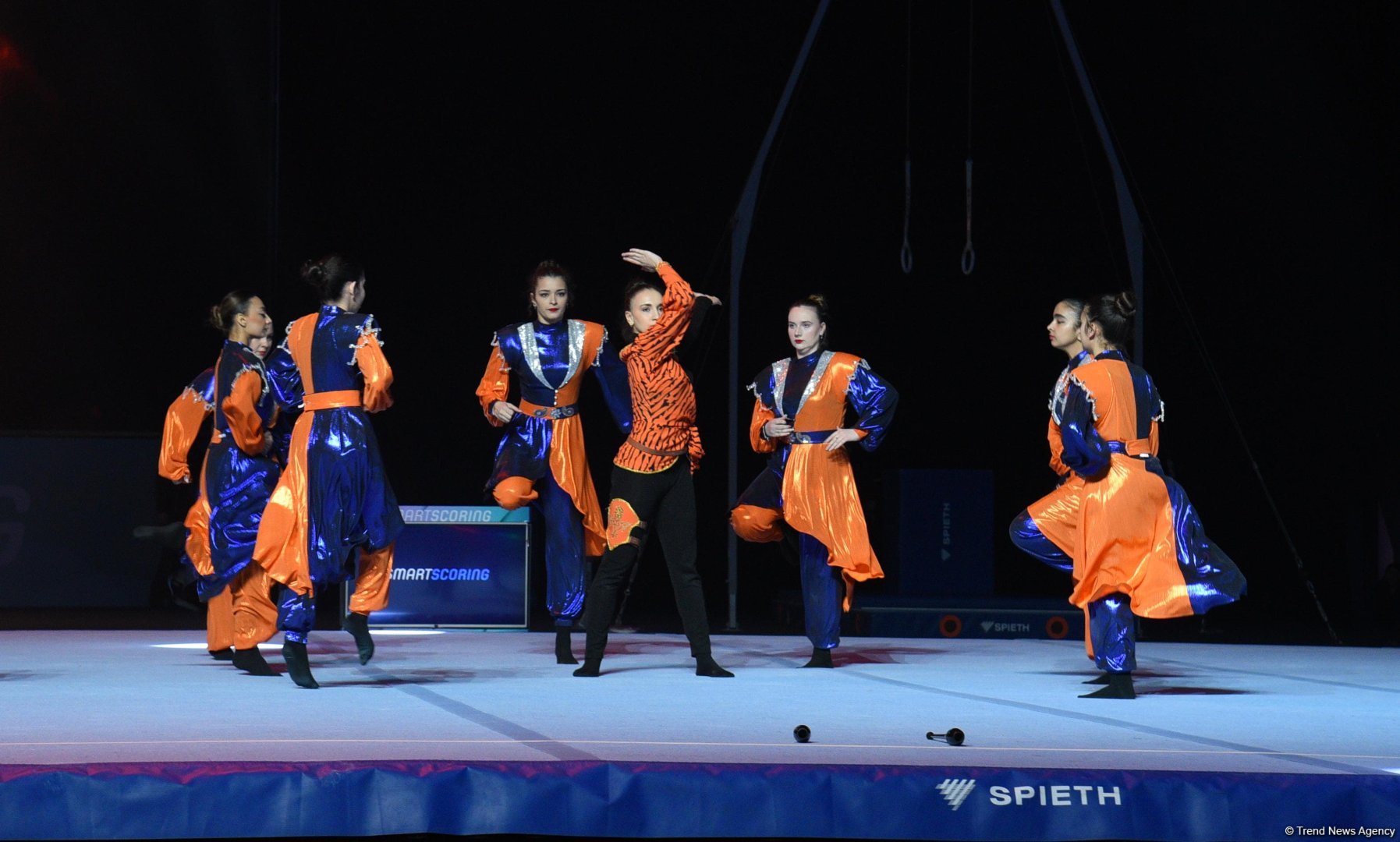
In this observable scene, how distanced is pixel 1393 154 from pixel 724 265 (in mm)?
3280

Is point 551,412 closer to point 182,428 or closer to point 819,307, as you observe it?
point 819,307

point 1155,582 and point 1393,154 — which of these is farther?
point 1393,154

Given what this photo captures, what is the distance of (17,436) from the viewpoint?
7570 millimetres

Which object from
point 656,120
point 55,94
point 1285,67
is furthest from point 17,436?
point 1285,67

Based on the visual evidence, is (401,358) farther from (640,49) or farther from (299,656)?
(299,656)

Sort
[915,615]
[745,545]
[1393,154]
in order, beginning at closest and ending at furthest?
[915,615], [1393,154], [745,545]

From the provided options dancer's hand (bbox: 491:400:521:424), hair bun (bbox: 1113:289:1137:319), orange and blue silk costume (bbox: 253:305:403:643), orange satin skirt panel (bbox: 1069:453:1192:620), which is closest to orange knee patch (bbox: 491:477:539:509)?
dancer's hand (bbox: 491:400:521:424)

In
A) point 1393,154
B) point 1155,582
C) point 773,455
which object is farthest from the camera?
point 1393,154

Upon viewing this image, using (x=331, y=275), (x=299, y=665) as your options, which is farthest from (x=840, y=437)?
(x=299, y=665)

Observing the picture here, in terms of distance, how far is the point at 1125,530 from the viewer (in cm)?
422

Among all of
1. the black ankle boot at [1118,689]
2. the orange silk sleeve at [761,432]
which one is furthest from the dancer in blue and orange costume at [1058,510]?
the orange silk sleeve at [761,432]

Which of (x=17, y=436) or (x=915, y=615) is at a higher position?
(x=17, y=436)

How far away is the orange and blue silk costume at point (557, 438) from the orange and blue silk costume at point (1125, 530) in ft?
5.19

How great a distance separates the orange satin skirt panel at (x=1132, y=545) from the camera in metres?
4.19
